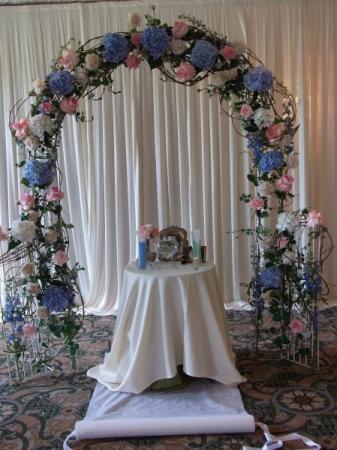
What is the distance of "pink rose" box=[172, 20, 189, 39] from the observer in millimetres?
2844

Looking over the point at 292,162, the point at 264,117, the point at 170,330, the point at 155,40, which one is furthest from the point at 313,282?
the point at 155,40

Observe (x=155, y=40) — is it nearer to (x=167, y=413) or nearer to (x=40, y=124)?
(x=40, y=124)

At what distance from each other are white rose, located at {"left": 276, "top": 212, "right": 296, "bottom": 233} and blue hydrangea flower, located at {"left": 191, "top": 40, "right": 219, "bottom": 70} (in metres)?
1.08

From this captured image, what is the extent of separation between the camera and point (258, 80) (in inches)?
113

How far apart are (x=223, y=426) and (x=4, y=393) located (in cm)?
144

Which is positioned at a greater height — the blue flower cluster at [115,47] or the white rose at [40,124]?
the blue flower cluster at [115,47]

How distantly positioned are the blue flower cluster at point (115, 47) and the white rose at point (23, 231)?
117 cm

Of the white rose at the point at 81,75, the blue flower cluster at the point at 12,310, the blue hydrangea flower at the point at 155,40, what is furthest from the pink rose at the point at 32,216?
the blue hydrangea flower at the point at 155,40

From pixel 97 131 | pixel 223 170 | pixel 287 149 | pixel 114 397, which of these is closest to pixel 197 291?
pixel 114 397

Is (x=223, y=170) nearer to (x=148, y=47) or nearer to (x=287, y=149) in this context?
(x=287, y=149)

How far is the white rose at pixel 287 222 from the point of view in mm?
2910

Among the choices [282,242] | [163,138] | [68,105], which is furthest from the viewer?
[163,138]

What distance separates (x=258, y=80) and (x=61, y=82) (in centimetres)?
125

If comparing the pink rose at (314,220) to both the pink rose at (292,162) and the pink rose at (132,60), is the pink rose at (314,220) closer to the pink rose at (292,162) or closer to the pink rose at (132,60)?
the pink rose at (292,162)
